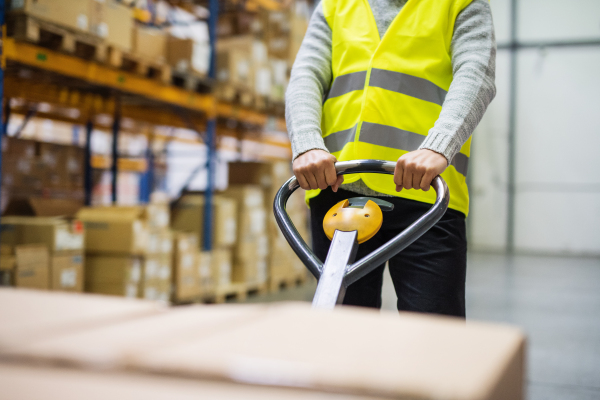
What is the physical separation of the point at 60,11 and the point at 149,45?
1045mm

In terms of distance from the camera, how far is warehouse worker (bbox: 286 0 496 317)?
66.7 inches

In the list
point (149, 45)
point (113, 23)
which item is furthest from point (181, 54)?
point (113, 23)

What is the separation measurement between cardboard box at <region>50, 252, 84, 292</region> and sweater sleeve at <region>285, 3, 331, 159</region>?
114 inches

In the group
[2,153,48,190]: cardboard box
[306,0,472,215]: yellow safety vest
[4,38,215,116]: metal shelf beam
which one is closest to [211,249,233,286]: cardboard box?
[4,38,215,116]: metal shelf beam

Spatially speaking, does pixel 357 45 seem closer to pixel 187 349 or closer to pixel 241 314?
pixel 241 314

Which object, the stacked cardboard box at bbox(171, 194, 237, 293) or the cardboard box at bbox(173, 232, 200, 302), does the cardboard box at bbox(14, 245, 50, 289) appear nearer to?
the cardboard box at bbox(173, 232, 200, 302)

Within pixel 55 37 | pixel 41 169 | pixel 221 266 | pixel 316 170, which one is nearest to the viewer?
pixel 316 170

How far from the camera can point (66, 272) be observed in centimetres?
417

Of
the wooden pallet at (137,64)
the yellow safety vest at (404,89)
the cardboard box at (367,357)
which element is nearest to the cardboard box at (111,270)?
the wooden pallet at (137,64)

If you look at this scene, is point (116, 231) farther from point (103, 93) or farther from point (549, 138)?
point (549, 138)

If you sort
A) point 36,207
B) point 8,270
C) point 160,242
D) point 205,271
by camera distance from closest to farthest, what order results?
point 8,270
point 36,207
point 160,242
point 205,271

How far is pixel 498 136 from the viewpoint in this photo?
11336mm

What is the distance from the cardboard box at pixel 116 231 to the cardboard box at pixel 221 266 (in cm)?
108

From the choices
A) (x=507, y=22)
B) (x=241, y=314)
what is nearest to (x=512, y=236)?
(x=507, y=22)
